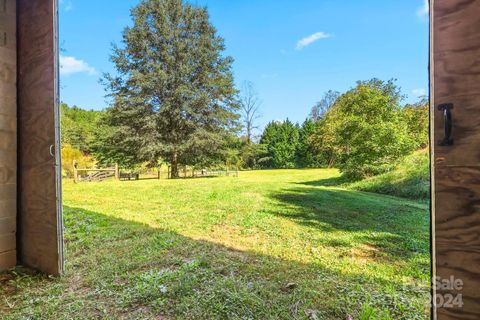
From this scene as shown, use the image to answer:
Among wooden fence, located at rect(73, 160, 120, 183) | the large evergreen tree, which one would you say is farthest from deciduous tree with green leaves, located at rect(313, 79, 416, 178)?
wooden fence, located at rect(73, 160, 120, 183)

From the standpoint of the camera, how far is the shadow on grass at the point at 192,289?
1.42 m

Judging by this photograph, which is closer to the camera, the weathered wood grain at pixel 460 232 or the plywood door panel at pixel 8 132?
the weathered wood grain at pixel 460 232

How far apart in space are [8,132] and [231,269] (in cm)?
199

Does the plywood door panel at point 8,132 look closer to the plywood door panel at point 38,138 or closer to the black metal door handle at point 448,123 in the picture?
the plywood door panel at point 38,138

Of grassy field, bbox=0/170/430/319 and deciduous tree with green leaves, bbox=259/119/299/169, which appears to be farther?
deciduous tree with green leaves, bbox=259/119/299/169

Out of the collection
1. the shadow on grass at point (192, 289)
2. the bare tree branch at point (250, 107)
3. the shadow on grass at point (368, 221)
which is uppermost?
the bare tree branch at point (250, 107)

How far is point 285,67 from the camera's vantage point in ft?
38.6

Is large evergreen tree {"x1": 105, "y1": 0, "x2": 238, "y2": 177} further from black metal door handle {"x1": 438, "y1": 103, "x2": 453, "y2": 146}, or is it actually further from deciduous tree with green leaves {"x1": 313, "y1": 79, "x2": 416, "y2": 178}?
black metal door handle {"x1": 438, "y1": 103, "x2": 453, "y2": 146}

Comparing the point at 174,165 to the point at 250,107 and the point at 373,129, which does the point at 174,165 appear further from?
the point at 373,129

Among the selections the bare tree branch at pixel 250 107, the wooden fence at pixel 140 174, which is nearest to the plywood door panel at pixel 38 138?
the wooden fence at pixel 140 174

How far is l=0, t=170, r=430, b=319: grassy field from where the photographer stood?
1.44 meters

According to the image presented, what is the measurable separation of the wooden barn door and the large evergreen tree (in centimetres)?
1190

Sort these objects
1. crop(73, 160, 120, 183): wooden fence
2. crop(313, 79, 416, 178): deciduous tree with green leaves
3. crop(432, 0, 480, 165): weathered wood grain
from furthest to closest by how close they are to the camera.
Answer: crop(73, 160, 120, 183): wooden fence → crop(313, 79, 416, 178): deciduous tree with green leaves → crop(432, 0, 480, 165): weathered wood grain

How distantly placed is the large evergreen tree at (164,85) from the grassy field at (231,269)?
910cm
